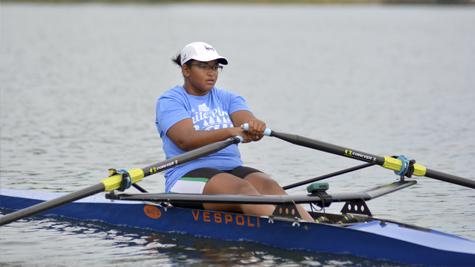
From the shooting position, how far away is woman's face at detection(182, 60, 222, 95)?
34.3 ft

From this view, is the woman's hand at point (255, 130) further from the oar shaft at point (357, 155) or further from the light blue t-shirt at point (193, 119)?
the light blue t-shirt at point (193, 119)

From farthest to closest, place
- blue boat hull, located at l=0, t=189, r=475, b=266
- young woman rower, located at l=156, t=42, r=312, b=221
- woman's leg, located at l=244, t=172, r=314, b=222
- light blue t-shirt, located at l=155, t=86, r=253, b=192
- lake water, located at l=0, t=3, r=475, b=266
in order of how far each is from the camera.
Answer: lake water, located at l=0, t=3, r=475, b=266, light blue t-shirt, located at l=155, t=86, r=253, b=192, woman's leg, located at l=244, t=172, r=314, b=222, young woman rower, located at l=156, t=42, r=312, b=221, blue boat hull, located at l=0, t=189, r=475, b=266

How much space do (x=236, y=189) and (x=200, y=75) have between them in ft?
4.06

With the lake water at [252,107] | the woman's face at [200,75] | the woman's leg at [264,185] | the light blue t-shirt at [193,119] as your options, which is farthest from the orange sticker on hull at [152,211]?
the woman's face at [200,75]

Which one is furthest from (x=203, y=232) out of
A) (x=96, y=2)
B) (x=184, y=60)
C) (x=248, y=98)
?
(x=96, y=2)

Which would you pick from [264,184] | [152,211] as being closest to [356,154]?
[264,184]

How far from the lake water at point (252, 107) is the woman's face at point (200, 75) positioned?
1517 mm

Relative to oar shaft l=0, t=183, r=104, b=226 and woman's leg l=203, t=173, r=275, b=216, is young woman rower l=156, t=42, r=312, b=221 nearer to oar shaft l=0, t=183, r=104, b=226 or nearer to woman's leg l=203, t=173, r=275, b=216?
woman's leg l=203, t=173, r=275, b=216

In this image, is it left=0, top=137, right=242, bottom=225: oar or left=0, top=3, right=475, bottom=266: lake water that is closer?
left=0, top=137, right=242, bottom=225: oar

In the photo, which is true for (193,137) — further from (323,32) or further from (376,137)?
(323,32)

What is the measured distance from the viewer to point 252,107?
24.2m

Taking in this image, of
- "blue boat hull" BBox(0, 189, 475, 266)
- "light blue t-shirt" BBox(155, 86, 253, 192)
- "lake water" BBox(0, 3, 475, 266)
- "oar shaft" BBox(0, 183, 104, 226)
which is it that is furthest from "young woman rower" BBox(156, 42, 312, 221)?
"oar shaft" BBox(0, 183, 104, 226)

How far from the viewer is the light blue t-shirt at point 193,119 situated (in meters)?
10.4

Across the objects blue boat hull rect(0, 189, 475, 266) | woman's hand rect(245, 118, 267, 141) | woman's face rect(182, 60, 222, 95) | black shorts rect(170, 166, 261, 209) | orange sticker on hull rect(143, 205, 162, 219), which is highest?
woman's face rect(182, 60, 222, 95)
